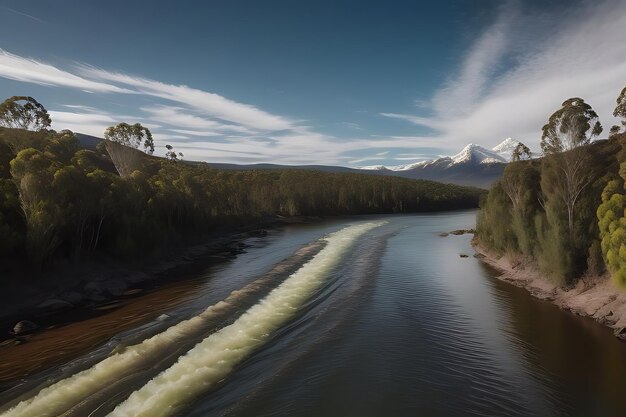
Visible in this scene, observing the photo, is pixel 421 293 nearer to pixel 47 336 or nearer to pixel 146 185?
pixel 47 336

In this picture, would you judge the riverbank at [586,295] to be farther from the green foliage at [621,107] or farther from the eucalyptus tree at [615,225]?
the green foliage at [621,107]

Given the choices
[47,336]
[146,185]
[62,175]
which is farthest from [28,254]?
[146,185]

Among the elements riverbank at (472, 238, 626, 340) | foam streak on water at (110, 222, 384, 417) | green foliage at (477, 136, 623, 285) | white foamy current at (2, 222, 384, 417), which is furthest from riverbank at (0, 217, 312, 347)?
green foliage at (477, 136, 623, 285)

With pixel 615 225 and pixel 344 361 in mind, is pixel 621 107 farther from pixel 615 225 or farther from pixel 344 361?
pixel 344 361

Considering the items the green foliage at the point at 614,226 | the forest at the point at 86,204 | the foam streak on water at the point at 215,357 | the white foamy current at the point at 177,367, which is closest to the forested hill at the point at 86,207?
the forest at the point at 86,204

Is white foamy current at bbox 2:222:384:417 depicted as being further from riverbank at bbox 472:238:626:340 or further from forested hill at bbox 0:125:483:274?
riverbank at bbox 472:238:626:340

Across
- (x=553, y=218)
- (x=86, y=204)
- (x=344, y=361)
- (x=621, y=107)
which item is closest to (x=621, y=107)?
(x=621, y=107)
